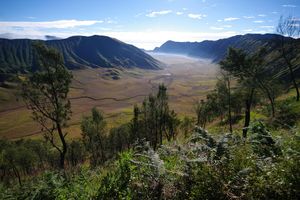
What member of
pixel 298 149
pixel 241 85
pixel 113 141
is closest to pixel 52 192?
pixel 298 149

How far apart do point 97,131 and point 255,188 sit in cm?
6808

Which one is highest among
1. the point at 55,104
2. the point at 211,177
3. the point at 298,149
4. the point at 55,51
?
the point at 55,51

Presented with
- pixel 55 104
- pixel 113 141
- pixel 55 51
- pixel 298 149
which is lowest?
pixel 113 141

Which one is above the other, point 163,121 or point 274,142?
point 274,142

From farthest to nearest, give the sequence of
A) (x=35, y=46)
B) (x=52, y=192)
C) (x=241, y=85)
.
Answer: (x=241, y=85) → (x=35, y=46) → (x=52, y=192)

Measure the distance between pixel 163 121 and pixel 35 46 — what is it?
146ft

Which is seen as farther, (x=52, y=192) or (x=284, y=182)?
(x=52, y=192)

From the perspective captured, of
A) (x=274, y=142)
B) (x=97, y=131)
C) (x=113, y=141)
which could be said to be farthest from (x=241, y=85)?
(x=113, y=141)

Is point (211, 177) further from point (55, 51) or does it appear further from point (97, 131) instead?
point (97, 131)

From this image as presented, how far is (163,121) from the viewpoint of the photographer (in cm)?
7194

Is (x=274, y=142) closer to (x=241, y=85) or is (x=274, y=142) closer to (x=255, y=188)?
(x=255, y=188)

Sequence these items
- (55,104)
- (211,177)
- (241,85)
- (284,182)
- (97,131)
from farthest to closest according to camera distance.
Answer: (97,131)
(241,85)
(55,104)
(211,177)
(284,182)

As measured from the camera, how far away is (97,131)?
236ft

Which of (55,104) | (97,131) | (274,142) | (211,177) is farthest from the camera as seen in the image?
(97,131)
